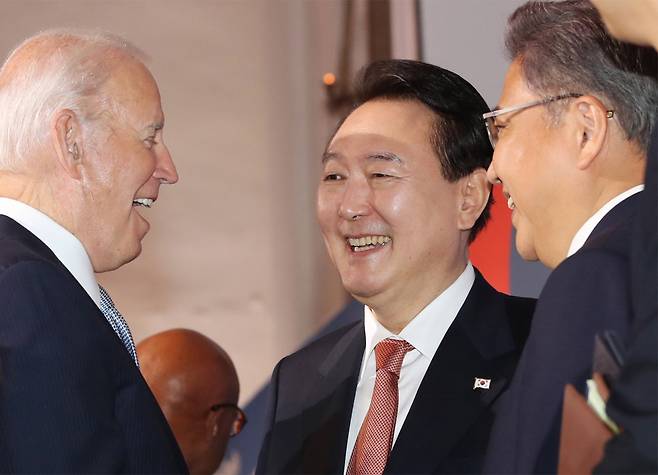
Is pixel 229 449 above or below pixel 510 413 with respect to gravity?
below

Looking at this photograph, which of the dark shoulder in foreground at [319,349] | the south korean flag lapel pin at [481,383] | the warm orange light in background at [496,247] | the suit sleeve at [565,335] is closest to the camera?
the suit sleeve at [565,335]

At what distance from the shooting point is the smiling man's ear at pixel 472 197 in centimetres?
253

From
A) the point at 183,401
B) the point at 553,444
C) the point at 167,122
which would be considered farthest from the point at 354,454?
the point at 167,122

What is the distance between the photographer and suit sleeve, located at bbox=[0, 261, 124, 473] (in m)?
1.68

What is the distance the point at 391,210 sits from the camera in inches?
96.7

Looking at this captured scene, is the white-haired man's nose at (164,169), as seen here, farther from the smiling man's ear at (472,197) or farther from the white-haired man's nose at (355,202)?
the smiling man's ear at (472,197)

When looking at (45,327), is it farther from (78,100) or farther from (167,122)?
(167,122)

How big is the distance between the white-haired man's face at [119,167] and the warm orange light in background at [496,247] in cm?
96

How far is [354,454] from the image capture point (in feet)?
7.39

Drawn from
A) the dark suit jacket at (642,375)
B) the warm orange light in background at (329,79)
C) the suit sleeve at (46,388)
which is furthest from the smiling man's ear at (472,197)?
the warm orange light in background at (329,79)

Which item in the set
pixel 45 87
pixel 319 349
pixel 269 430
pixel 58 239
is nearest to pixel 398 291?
pixel 319 349

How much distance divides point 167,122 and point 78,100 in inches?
93.7

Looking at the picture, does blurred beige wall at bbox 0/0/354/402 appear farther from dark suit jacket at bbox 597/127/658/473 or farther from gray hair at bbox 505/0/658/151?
dark suit jacket at bbox 597/127/658/473

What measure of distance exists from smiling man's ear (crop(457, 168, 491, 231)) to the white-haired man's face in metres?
0.78
